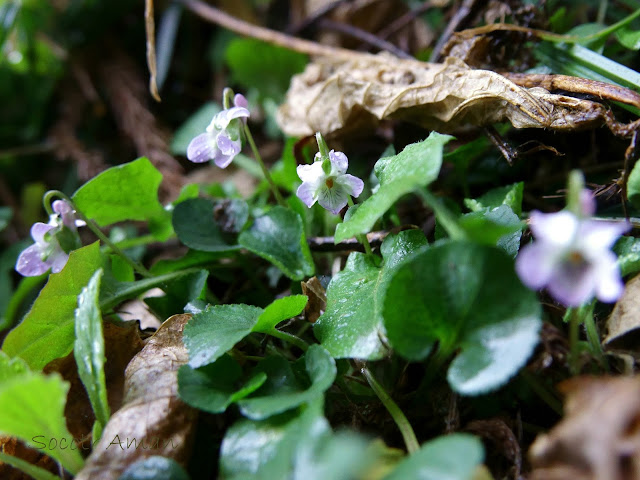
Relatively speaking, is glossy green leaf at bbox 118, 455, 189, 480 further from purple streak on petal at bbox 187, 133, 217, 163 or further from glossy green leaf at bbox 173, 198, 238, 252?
purple streak on petal at bbox 187, 133, 217, 163

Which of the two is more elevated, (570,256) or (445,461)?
(570,256)

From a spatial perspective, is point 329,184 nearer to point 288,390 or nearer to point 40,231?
point 288,390

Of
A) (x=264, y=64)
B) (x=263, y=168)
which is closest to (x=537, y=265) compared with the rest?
(x=263, y=168)

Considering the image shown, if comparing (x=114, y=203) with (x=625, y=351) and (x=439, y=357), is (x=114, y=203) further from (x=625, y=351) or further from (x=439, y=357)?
(x=625, y=351)

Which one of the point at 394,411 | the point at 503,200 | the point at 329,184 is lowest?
the point at 394,411

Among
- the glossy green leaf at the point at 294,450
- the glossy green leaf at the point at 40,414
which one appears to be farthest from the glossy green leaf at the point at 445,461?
the glossy green leaf at the point at 40,414

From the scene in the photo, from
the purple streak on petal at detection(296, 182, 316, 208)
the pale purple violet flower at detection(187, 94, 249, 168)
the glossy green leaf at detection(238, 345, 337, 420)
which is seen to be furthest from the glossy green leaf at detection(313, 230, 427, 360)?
the pale purple violet flower at detection(187, 94, 249, 168)
